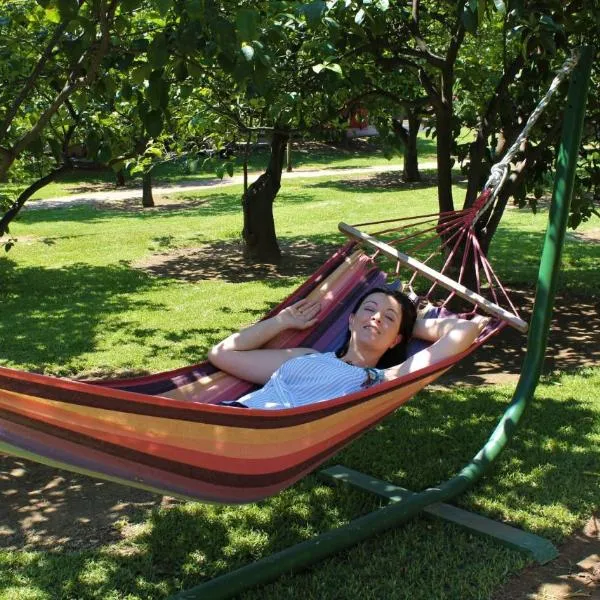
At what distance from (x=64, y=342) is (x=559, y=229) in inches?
149

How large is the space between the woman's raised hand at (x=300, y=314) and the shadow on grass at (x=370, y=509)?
64cm

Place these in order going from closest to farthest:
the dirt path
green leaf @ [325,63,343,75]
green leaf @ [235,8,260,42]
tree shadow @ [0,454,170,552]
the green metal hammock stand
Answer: green leaf @ [235,8,260,42] → the green metal hammock stand → tree shadow @ [0,454,170,552] → green leaf @ [325,63,343,75] → the dirt path

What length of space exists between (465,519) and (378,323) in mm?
757

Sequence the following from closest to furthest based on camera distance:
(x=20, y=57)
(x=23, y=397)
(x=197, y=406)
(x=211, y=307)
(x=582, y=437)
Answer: (x=23, y=397)
(x=197, y=406)
(x=582, y=437)
(x=20, y=57)
(x=211, y=307)

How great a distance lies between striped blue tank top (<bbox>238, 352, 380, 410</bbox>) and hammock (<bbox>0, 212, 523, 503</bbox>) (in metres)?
0.31

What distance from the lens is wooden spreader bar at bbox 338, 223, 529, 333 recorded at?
8.97ft

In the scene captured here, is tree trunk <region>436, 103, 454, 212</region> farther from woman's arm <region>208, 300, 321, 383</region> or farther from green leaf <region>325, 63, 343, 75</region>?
woman's arm <region>208, 300, 321, 383</region>

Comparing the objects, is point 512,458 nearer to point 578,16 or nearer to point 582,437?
point 582,437

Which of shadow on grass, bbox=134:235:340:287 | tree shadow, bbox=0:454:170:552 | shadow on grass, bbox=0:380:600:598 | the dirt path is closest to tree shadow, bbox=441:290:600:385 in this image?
shadow on grass, bbox=0:380:600:598

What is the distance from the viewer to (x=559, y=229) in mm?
2900

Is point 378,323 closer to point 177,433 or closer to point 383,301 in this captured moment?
point 383,301

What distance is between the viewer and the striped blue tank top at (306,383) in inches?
109

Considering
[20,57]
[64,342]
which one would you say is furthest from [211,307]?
[20,57]

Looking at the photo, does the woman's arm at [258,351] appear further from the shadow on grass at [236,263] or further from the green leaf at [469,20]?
the shadow on grass at [236,263]
